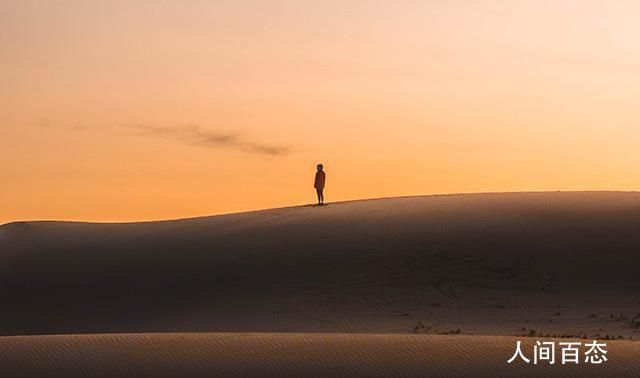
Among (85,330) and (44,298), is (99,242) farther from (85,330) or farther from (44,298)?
(85,330)

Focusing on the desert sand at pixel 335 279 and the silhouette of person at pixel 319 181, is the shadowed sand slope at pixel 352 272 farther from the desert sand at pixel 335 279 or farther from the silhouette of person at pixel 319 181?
the silhouette of person at pixel 319 181

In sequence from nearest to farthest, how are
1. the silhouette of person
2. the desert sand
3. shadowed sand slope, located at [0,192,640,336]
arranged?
the desert sand
shadowed sand slope, located at [0,192,640,336]
the silhouette of person

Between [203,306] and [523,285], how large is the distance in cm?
697

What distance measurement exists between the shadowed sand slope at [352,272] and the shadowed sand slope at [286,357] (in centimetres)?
569

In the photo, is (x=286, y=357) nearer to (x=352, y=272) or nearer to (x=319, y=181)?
(x=352, y=272)

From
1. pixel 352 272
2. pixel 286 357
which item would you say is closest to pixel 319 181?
pixel 352 272

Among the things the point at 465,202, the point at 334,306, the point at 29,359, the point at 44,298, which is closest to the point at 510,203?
the point at 465,202

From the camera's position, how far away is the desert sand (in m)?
15.0

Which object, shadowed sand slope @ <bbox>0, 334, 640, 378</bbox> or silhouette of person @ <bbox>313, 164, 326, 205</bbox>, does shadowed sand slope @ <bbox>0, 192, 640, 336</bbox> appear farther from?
shadowed sand slope @ <bbox>0, 334, 640, 378</bbox>

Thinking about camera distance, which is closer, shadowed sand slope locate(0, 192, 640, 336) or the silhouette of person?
shadowed sand slope locate(0, 192, 640, 336)

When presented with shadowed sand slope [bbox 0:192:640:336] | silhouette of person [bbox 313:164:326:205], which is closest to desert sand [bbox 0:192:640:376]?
shadowed sand slope [bbox 0:192:640:336]

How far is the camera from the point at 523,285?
25.0 meters

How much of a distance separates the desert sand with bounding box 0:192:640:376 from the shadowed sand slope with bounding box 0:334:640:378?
6 centimetres

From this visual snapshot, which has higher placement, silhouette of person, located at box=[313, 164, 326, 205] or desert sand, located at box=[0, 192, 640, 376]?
silhouette of person, located at box=[313, 164, 326, 205]
